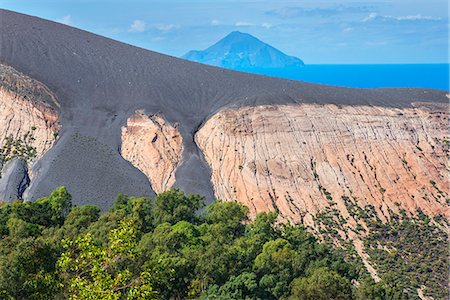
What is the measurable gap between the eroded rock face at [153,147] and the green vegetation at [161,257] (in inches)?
333

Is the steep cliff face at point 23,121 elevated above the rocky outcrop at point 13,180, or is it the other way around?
the steep cliff face at point 23,121

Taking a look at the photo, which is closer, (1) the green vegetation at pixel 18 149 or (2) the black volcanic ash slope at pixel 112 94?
(2) the black volcanic ash slope at pixel 112 94

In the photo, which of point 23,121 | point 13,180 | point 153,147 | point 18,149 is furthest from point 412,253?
point 23,121

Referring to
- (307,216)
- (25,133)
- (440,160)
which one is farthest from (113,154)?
(440,160)

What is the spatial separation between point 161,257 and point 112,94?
95.8 feet

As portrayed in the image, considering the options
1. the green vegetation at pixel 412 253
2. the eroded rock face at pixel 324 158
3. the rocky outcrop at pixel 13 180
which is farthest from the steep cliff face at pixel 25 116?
the green vegetation at pixel 412 253

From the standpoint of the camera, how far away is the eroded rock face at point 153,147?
46.9m

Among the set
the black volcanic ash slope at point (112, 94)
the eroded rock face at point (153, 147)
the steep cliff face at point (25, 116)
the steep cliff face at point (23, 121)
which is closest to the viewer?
the black volcanic ash slope at point (112, 94)

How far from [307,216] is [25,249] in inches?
1169

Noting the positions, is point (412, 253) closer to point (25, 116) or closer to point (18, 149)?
point (18, 149)

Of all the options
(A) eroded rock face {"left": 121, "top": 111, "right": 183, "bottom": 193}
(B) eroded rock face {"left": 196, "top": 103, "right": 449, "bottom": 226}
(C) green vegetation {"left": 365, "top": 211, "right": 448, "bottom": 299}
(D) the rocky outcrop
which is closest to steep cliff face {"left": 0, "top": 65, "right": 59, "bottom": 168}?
(D) the rocky outcrop

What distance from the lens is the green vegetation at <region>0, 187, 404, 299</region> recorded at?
540 inches

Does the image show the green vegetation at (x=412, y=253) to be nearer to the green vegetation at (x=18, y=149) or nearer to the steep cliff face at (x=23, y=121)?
the steep cliff face at (x=23, y=121)

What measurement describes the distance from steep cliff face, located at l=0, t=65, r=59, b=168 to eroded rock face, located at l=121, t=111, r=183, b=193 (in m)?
5.94
